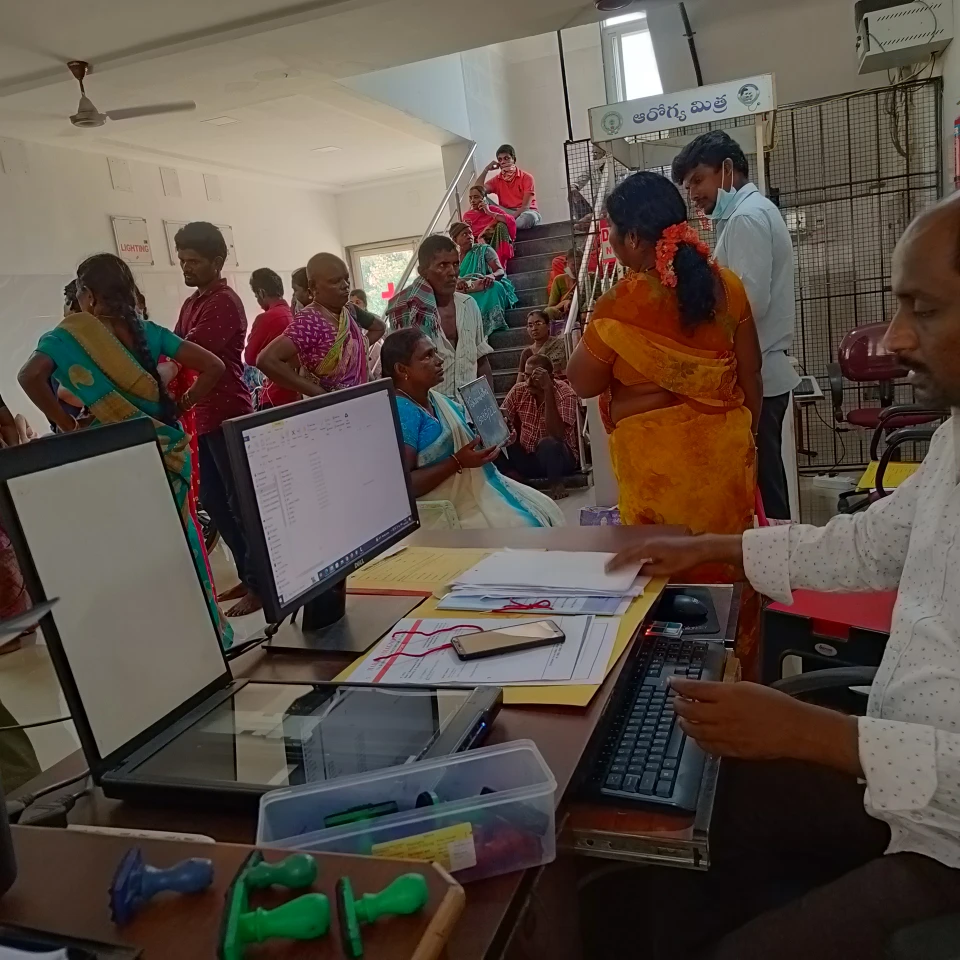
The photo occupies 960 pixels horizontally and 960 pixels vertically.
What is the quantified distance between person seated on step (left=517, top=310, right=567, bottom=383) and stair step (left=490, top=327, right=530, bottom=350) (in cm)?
117

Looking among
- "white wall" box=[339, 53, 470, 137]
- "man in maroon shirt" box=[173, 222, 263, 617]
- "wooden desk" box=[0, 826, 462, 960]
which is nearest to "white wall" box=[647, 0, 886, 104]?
"white wall" box=[339, 53, 470, 137]

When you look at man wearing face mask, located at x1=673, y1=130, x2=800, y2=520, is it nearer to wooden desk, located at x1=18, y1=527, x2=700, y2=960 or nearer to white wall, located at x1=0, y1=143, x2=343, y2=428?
wooden desk, located at x1=18, y1=527, x2=700, y2=960

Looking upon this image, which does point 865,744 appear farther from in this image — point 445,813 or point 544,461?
point 544,461

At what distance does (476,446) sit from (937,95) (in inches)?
177

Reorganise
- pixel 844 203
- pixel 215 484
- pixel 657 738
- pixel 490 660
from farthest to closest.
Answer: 1. pixel 844 203
2. pixel 215 484
3. pixel 490 660
4. pixel 657 738

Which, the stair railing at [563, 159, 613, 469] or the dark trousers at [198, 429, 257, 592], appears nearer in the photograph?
the dark trousers at [198, 429, 257, 592]

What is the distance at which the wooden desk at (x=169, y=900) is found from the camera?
52 cm

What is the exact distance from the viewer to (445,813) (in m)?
0.68

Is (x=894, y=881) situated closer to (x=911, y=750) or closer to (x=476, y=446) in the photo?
(x=911, y=750)

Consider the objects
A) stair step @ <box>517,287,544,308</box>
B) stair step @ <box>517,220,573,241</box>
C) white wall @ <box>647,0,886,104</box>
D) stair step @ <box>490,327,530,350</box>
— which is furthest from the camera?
stair step @ <box>517,220,573,241</box>

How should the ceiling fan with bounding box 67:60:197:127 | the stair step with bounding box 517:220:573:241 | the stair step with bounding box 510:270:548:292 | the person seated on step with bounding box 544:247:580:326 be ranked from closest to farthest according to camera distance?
1. the ceiling fan with bounding box 67:60:197:127
2. the person seated on step with bounding box 544:247:580:326
3. the stair step with bounding box 510:270:548:292
4. the stair step with bounding box 517:220:573:241

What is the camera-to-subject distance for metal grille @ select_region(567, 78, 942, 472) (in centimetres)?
534

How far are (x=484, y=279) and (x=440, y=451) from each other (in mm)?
4577

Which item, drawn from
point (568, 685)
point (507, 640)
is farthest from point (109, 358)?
point (568, 685)
